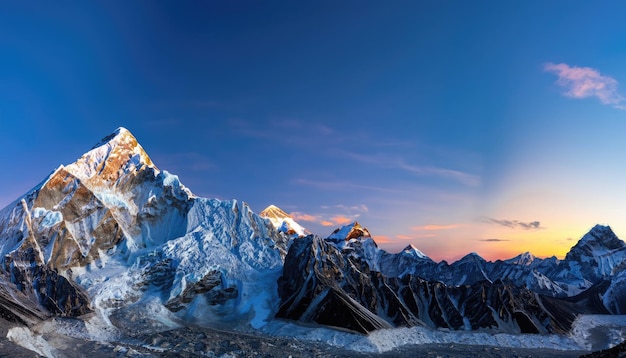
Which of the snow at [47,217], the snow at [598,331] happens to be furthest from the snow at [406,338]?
the snow at [47,217]

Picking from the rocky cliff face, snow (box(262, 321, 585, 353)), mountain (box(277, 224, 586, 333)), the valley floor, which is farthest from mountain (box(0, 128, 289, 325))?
the valley floor

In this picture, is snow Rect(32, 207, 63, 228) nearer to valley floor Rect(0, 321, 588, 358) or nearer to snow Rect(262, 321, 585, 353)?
valley floor Rect(0, 321, 588, 358)

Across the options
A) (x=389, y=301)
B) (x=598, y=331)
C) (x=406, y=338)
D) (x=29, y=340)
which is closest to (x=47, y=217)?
(x=29, y=340)

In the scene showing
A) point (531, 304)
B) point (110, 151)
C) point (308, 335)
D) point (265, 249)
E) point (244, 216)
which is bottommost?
point (308, 335)

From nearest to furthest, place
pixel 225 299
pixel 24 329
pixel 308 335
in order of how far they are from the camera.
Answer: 1. pixel 24 329
2. pixel 308 335
3. pixel 225 299

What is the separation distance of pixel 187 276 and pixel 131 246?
1075 inches

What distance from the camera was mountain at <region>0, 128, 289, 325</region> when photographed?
11812 centimetres

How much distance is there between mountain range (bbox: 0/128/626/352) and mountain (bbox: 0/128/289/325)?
356 millimetres

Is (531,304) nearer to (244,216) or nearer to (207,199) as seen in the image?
(244,216)

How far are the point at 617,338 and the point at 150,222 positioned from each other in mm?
149693

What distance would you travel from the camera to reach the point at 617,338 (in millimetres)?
123938

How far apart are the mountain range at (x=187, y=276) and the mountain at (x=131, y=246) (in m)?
0.36

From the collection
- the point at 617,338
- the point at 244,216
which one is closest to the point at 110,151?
the point at 244,216

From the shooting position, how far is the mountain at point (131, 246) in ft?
388
